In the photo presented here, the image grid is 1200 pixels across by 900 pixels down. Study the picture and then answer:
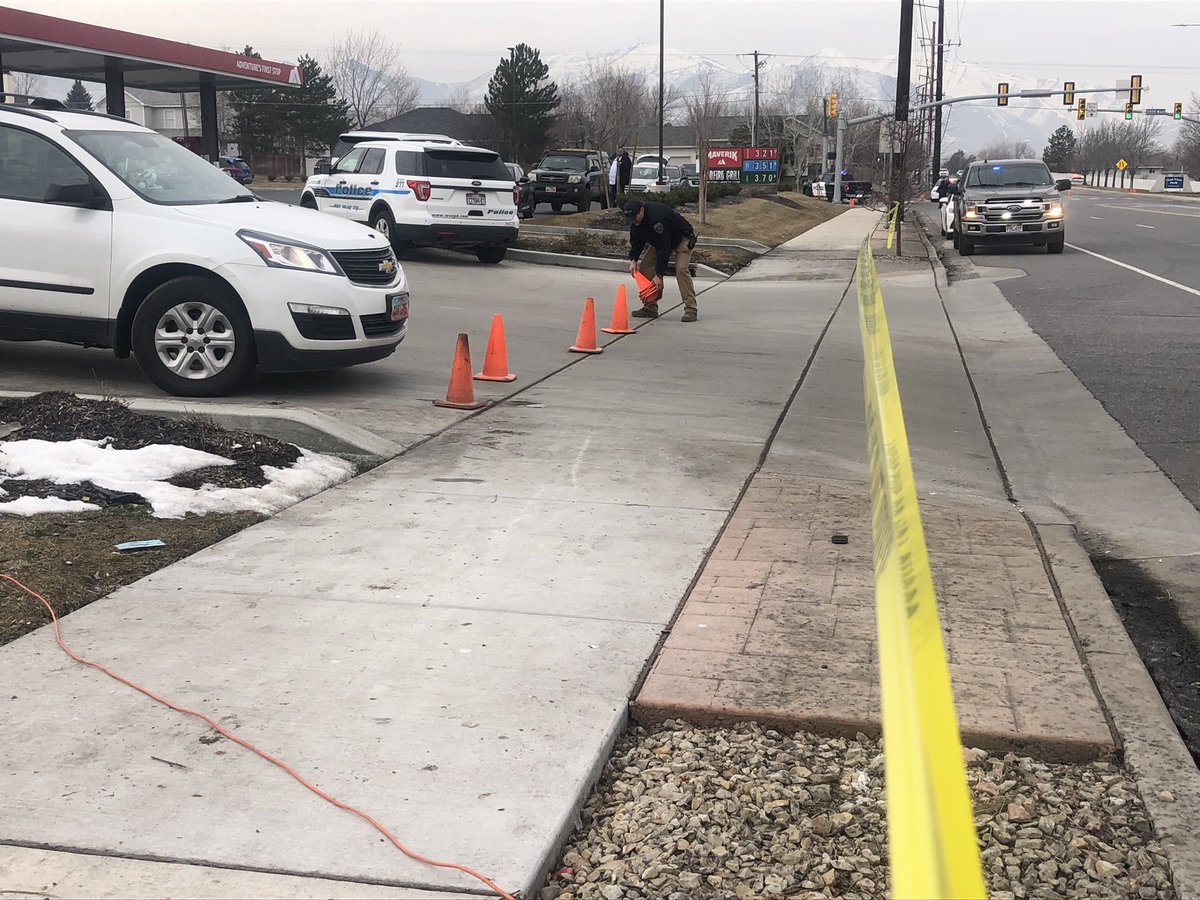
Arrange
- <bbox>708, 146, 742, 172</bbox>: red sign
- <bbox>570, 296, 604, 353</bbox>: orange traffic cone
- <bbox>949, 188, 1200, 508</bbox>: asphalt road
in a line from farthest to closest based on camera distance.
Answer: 1. <bbox>708, 146, 742, 172</bbox>: red sign
2. <bbox>570, 296, 604, 353</bbox>: orange traffic cone
3. <bbox>949, 188, 1200, 508</bbox>: asphalt road

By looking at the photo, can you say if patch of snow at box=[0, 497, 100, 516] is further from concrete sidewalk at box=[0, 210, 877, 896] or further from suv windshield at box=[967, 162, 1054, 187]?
suv windshield at box=[967, 162, 1054, 187]

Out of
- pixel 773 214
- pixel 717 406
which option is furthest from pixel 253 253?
pixel 773 214

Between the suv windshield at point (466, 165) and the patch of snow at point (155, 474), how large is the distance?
1317 cm

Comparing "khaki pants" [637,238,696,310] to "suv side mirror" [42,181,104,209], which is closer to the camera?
"suv side mirror" [42,181,104,209]

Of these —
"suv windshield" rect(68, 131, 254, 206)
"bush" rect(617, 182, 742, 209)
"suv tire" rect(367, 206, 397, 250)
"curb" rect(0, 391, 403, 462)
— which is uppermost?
"bush" rect(617, 182, 742, 209)

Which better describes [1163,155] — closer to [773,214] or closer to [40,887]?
[773,214]

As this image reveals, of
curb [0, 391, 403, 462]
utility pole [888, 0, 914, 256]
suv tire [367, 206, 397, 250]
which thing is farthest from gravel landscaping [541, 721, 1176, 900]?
utility pole [888, 0, 914, 256]

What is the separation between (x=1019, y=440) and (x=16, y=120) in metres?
7.47

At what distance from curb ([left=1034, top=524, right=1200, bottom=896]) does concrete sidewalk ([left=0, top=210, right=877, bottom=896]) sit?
1.49 m

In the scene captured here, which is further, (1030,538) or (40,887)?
(1030,538)

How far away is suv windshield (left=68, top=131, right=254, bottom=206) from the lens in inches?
344

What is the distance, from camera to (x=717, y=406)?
9.26 metres

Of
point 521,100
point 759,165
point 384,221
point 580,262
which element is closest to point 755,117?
point 521,100

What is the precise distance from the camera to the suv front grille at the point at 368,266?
8773mm
